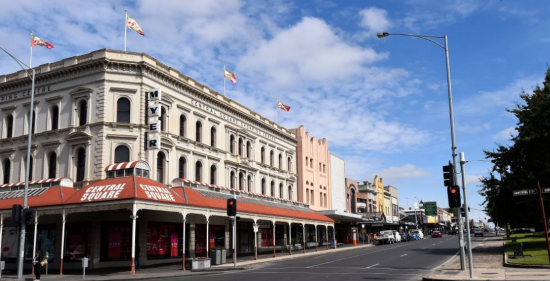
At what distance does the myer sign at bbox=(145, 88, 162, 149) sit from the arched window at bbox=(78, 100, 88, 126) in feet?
13.7

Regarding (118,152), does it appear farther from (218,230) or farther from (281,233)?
(281,233)

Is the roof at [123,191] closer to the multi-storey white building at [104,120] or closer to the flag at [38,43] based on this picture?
the multi-storey white building at [104,120]

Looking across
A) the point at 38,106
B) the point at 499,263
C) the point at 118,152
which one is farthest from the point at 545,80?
the point at 38,106

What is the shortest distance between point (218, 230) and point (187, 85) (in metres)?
11.9

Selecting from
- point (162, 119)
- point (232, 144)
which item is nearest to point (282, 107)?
Answer: point (232, 144)

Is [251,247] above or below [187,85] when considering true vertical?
below

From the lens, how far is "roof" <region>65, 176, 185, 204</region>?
26.6 meters

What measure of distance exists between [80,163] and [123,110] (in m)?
4.47

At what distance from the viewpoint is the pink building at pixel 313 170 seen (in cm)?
5816

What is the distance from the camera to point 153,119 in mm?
32031

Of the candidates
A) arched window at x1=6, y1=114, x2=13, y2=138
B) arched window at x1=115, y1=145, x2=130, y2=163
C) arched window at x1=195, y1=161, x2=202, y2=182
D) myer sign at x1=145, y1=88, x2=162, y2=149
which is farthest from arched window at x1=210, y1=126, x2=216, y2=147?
arched window at x1=6, y1=114, x2=13, y2=138

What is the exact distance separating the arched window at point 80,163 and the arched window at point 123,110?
3206 millimetres

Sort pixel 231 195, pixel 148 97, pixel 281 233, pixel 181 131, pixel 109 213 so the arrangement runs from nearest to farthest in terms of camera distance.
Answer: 1. pixel 109 213
2. pixel 148 97
3. pixel 181 131
4. pixel 231 195
5. pixel 281 233

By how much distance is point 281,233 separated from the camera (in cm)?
5181
